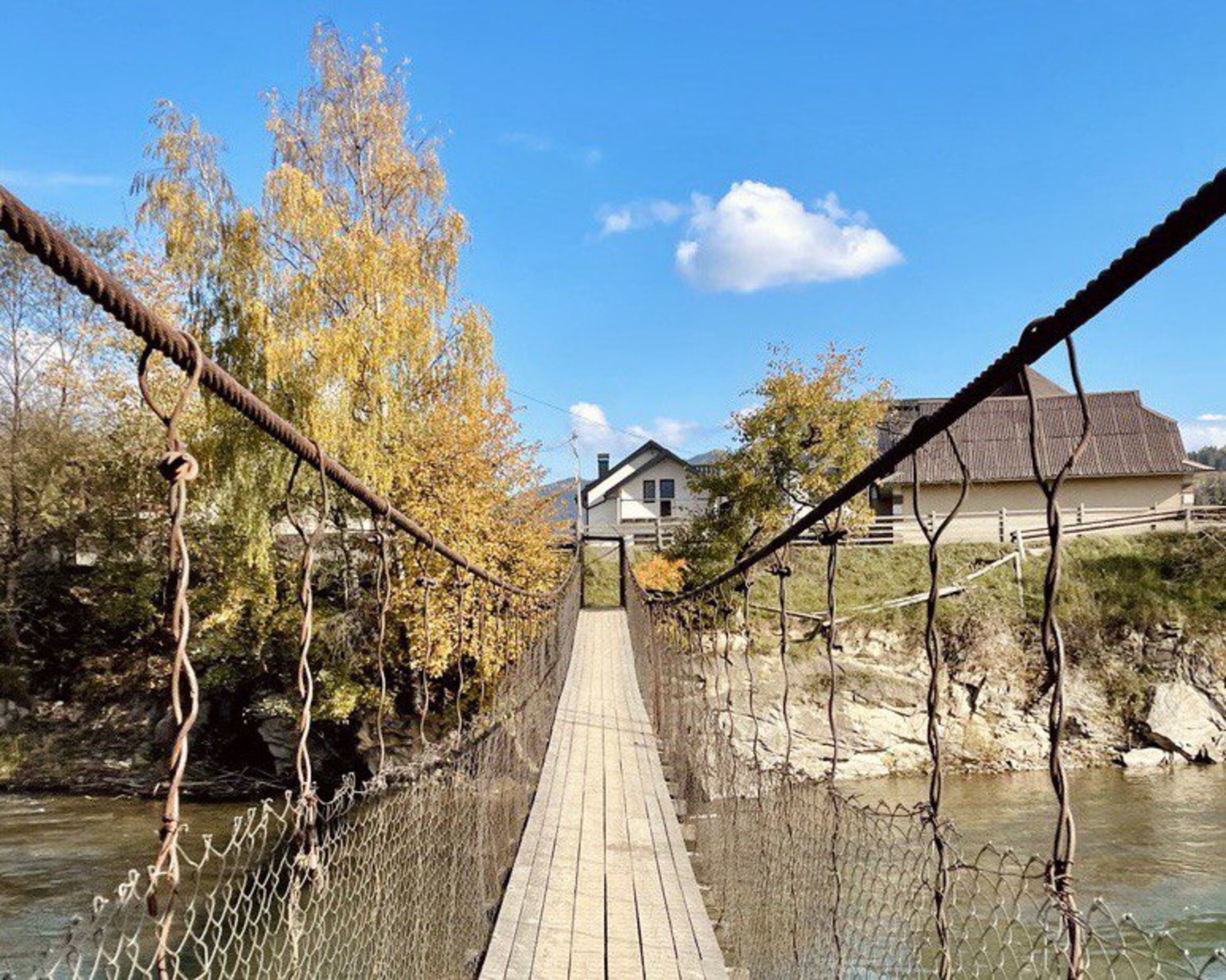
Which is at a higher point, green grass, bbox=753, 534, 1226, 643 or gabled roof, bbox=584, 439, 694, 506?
gabled roof, bbox=584, 439, 694, 506

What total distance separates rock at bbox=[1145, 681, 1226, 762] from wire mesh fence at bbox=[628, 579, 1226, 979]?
22.0 ft

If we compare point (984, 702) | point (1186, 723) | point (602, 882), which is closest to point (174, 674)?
point (602, 882)

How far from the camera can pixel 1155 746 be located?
11.9m

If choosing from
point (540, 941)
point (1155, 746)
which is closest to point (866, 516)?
point (1155, 746)

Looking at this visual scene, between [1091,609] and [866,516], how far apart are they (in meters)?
3.66

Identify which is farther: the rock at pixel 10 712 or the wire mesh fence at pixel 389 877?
the rock at pixel 10 712

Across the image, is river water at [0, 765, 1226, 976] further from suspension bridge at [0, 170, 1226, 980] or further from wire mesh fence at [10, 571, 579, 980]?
wire mesh fence at [10, 571, 579, 980]

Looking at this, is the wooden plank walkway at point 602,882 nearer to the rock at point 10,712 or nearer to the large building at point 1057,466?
the rock at point 10,712

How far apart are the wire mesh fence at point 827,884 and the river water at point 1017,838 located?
1.07 metres

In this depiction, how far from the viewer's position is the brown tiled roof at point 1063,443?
688 inches

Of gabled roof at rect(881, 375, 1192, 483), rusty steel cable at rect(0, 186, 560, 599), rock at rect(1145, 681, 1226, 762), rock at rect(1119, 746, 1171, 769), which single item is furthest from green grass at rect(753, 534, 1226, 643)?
rusty steel cable at rect(0, 186, 560, 599)

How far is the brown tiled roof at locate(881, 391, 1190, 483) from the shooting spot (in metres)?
17.5

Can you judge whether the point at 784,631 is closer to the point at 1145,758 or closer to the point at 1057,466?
the point at 1145,758

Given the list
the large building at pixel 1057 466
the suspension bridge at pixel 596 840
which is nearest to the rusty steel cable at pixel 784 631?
the suspension bridge at pixel 596 840
